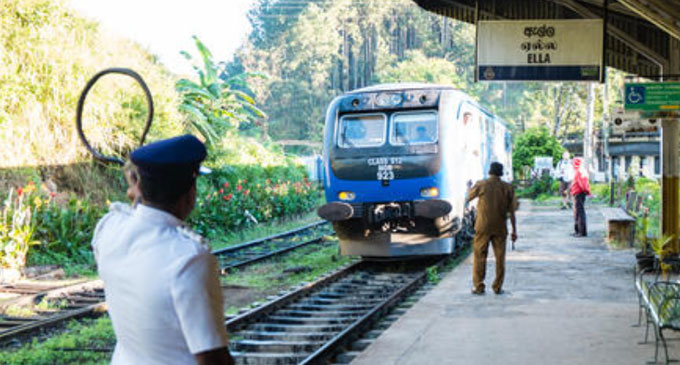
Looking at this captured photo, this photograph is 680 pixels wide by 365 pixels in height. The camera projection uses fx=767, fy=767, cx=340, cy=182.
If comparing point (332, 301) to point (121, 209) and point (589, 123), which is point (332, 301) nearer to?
point (121, 209)

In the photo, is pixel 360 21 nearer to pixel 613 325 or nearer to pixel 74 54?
pixel 74 54

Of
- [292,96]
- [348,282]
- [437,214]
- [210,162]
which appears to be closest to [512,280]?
[437,214]

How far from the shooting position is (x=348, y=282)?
1194cm

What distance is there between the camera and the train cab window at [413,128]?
42.8ft

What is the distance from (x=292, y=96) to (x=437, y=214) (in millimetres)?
50110

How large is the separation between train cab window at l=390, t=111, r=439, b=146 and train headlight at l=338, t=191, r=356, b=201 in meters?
1.12

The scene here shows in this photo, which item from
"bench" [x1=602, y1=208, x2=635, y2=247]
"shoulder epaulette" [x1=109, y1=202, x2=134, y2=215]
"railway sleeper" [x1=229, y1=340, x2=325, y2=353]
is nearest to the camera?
"shoulder epaulette" [x1=109, y1=202, x2=134, y2=215]

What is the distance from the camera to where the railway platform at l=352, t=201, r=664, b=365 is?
6.79m

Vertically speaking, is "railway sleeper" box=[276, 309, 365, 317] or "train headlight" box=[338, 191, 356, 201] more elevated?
"train headlight" box=[338, 191, 356, 201]

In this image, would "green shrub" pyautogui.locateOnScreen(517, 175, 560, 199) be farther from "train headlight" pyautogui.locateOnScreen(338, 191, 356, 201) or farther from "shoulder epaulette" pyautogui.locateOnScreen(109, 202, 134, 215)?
"shoulder epaulette" pyautogui.locateOnScreen(109, 202, 134, 215)

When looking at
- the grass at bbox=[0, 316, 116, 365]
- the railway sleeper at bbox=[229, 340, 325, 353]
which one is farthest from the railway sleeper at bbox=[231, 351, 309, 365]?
the grass at bbox=[0, 316, 116, 365]

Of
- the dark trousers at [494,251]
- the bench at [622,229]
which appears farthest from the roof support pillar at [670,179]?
the dark trousers at [494,251]

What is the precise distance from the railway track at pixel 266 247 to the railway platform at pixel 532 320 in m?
3.73

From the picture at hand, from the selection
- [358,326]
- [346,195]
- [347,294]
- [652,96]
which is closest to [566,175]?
[346,195]
